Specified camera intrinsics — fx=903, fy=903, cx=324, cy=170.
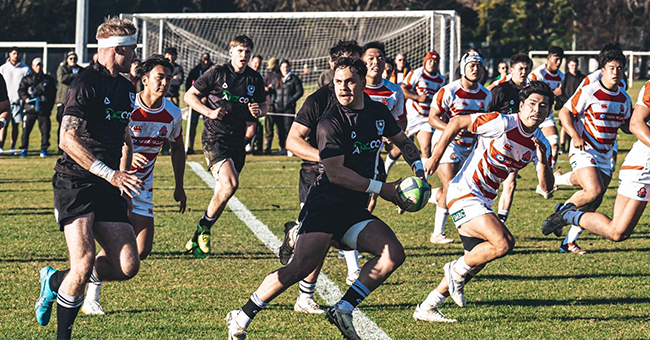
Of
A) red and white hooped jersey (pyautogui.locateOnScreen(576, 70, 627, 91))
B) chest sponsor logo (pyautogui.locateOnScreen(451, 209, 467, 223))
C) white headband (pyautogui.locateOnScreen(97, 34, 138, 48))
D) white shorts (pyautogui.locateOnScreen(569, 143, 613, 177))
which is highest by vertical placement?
white headband (pyautogui.locateOnScreen(97, 34, 138, 48))

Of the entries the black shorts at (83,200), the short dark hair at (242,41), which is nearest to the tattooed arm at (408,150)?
the black shorts at (83,200)

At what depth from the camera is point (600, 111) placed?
32.9ft

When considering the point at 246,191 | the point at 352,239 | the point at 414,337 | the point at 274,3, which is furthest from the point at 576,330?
the point at 274,3

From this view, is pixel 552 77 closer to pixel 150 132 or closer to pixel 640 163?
pixel 640 163

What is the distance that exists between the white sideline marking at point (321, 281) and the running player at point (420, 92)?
2.95 m

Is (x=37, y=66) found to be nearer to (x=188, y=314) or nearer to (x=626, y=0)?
(x=188, y=314)

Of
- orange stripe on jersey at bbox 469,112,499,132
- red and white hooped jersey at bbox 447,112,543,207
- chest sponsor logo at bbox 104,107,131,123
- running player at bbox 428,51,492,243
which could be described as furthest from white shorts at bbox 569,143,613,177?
chest sponsor logo at bbox 104,107,131,123

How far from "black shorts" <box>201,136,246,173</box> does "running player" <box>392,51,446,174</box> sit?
4711mm

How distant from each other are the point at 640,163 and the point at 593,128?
1.96 meters

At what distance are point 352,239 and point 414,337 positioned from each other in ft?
3.05

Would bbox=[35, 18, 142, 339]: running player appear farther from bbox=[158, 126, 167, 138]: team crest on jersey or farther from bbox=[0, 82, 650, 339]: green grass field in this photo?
bbox=[158, 126, 167, 138]: team crest on jersey

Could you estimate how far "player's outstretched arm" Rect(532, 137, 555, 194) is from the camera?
7246mm

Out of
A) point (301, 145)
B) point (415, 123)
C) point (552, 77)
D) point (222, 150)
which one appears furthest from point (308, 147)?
point (552, 77)

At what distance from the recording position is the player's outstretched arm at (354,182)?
597 cm
